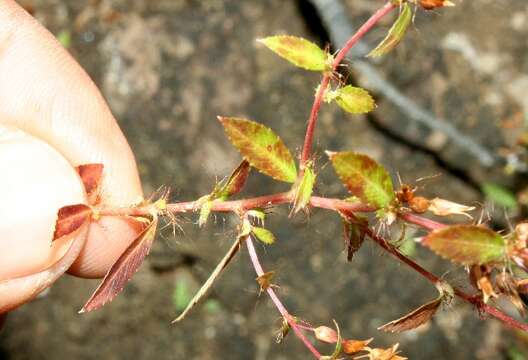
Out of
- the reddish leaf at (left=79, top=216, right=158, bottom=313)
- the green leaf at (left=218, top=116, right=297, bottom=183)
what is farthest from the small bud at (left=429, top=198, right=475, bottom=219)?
the reddish leaf at (left=79, top=216, right=158, bottom=313)

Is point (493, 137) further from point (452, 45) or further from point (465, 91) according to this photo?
point (452, 45)

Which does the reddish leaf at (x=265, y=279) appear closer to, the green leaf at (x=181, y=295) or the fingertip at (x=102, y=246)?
the fingertip at (x=102, y=246)

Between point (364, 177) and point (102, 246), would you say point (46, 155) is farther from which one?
point (364, 177)

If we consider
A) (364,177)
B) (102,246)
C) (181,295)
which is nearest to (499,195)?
(181,295)

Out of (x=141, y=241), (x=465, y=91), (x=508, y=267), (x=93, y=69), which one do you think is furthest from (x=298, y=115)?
(x=508, y=267)

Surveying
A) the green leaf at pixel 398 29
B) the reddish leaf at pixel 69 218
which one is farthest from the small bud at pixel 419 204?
the reddish leaf at pixel 69 218

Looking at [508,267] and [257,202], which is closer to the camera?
[508,267]

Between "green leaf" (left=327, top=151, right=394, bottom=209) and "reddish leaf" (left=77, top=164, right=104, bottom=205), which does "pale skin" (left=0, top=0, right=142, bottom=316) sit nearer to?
"reddish leaf" (left=77, top=164, right=104, bottom=205)
